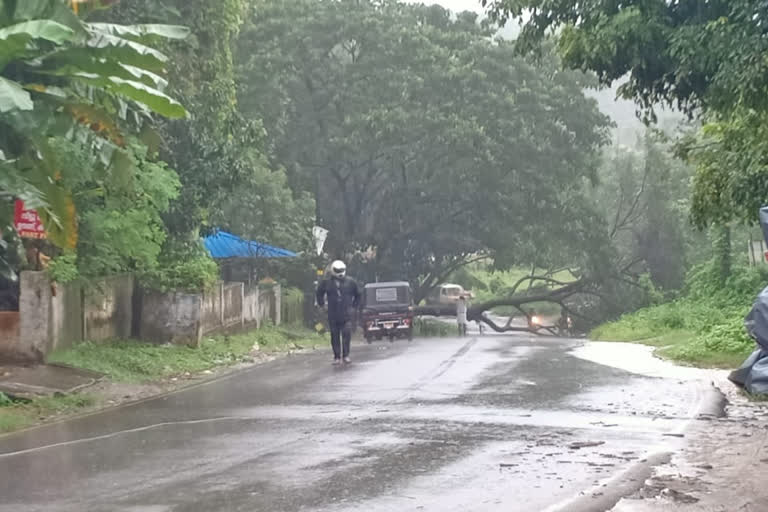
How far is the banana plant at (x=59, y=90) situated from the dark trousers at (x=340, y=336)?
6.54 meters

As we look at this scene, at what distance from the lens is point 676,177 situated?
4884cm

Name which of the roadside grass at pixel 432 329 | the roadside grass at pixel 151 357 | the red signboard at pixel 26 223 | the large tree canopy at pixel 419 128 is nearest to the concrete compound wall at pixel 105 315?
the roadside grass at pixel 151 357

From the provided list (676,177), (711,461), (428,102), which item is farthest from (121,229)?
(676,177)

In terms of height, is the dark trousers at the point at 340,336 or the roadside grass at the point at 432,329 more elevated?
the roadside grass at the point at 432,329

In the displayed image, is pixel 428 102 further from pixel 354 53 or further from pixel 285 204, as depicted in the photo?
pixel 285 204

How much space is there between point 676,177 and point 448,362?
3369 centimetres

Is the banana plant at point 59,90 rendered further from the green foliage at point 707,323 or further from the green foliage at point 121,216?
the green foliage at point 707,323

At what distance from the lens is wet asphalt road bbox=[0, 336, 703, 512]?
7.62m

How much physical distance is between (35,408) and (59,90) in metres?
4.03

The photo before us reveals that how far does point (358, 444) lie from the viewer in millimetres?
9742

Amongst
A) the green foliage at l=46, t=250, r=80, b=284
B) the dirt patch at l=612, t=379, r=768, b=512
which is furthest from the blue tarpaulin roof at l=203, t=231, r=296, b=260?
the dirt patch at l=612, t=379, r=768, b=512

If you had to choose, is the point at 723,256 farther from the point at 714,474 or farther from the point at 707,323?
the point at 714,474

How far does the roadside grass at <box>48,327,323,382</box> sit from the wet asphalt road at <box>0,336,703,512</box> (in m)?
2.10

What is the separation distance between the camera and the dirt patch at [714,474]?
719 cm
